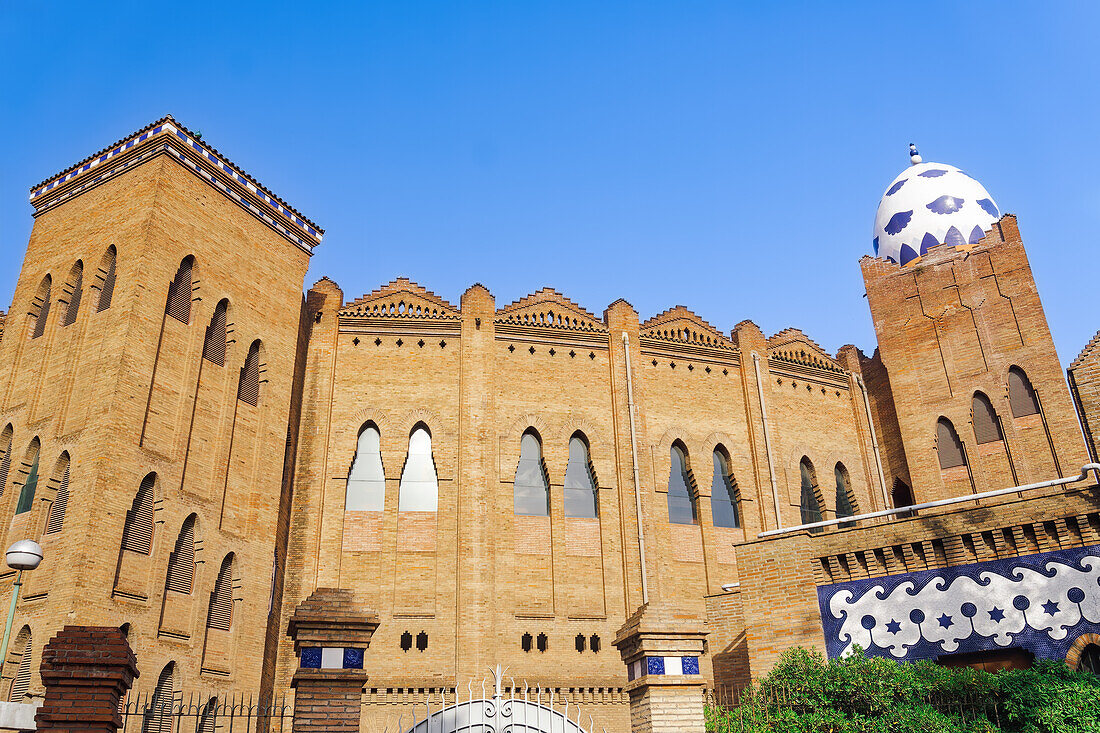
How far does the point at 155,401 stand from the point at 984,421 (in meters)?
16.8

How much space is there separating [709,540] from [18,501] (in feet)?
42.4

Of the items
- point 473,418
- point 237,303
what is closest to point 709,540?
point 473,418

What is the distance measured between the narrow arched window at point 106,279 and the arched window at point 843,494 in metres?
15.8

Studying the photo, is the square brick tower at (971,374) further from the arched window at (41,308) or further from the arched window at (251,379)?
the arched window at (41,308)

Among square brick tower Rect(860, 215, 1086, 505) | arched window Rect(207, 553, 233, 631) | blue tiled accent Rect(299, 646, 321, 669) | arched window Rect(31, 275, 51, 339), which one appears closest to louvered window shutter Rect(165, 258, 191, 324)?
arched window Rect(31, 275, 51, 339)

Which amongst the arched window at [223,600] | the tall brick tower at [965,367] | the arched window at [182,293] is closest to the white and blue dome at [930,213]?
the tall brick tower at [965,367]

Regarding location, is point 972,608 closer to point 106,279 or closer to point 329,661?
point 329,661

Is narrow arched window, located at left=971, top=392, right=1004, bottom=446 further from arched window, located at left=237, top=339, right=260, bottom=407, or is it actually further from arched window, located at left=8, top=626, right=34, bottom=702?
arched window, located at left=8, top=626, right=34, bottom=702

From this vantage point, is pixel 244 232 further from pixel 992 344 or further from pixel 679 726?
pixel 992 344

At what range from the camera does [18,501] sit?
15.1 m

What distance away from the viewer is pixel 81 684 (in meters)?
6.77

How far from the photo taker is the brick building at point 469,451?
1377 cm

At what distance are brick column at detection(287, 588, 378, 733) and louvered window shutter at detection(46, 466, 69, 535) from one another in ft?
28.2

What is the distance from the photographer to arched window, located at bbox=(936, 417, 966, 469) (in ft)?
66.5
